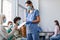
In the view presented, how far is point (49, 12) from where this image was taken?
863cm

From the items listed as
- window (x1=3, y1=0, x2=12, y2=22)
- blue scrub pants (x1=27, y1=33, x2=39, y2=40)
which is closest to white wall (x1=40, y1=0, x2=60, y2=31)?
window (x1=3, y1=0, x2=12, y2=22)

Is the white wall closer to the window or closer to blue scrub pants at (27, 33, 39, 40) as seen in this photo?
the window

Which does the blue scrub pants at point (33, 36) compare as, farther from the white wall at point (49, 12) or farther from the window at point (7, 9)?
the white wall at point (49, 12)

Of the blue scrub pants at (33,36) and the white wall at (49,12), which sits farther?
the white wall at (49,12)

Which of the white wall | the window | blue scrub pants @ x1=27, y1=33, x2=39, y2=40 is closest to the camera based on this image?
blue scrub pants @ x1=27, y1=33, x2=39, y2=40

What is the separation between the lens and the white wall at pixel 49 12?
→ 28.0 feet

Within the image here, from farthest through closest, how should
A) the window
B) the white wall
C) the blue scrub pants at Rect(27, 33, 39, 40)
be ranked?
the white wall → the window → the blue scrub pants at Rect(27, 33, 39, 40)

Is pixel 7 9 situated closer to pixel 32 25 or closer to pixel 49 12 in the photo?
pixel 32 25

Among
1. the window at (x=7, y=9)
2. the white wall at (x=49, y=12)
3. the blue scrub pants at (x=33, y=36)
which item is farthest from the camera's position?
the white wall at (x=49, y=12)

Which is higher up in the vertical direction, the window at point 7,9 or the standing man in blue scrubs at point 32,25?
the window at point 7,9

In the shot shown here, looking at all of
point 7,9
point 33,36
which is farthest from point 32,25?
point 7,9

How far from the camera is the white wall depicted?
336 inches

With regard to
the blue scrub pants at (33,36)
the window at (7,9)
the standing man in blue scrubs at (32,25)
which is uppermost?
the window at (7,9)

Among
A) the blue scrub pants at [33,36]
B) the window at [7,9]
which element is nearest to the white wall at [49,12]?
→ the window at [7,9]
